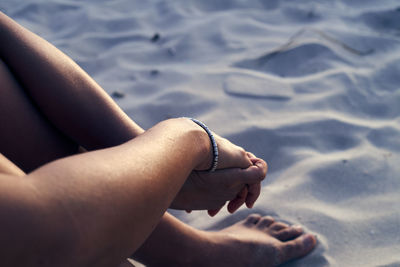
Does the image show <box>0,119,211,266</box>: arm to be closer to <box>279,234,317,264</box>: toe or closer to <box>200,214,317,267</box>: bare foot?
<box>200,214,317,267</box>: bare foot

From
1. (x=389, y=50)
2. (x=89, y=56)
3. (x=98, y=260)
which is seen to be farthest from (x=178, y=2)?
(x=98, y=260)

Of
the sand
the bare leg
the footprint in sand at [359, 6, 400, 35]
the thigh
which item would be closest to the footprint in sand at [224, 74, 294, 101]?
Result: the sand

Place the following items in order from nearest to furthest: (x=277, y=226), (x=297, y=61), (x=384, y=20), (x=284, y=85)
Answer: (x=277, y=226), (x=284, y=85), (x=297, y=61), (x=384, y=20)

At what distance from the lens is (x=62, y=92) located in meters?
1.27

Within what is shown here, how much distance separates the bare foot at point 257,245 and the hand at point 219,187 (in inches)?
8.1

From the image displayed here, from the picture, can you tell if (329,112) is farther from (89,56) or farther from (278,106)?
(89,56)

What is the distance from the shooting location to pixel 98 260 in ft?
2.68

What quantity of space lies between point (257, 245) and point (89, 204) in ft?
3.23

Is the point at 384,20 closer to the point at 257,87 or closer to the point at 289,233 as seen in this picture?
the point at 257,87

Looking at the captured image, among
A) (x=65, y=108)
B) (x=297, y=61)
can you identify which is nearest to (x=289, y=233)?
(x=65, y=108)

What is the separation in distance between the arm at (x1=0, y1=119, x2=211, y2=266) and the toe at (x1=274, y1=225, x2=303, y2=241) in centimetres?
82

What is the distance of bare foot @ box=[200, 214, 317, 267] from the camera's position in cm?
152

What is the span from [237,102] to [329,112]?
50 cm

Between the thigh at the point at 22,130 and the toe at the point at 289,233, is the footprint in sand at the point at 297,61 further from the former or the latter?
the thigh at the point at 22,130
